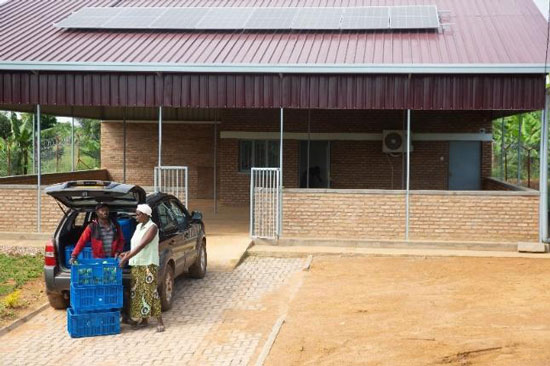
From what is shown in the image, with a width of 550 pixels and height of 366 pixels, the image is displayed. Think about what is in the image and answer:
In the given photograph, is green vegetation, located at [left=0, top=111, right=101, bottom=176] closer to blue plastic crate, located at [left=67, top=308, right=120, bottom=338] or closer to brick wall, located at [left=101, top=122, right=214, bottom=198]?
brick wall, located at [left=101, top=122, right=214, bottom=198]

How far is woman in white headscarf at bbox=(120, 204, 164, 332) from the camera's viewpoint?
9.26m

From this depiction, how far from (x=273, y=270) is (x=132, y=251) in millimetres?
4847

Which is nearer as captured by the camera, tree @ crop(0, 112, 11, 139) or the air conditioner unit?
the air conditioner unit

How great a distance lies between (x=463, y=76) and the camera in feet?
51.6

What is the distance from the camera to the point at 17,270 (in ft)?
41.9

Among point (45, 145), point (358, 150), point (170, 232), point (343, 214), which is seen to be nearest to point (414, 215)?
point (343, 214)

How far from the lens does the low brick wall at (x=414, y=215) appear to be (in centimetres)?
1564

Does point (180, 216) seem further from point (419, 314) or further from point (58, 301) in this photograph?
point (419, 314)

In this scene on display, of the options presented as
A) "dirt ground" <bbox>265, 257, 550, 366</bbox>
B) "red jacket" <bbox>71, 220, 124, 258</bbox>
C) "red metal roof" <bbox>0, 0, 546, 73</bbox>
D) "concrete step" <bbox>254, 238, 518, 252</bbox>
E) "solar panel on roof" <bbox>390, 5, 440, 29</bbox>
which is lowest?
"dirt ground" <bbox>265, 257, 550, 366</bbox>

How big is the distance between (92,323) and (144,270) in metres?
0.86

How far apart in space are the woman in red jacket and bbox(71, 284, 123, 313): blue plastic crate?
0.65m

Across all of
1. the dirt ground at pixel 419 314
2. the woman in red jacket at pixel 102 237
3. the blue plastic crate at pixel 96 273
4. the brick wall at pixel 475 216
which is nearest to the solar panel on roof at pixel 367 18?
the brick wall at pixel 475 216

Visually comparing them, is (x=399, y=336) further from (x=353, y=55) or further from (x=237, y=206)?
(x=237, y=206)

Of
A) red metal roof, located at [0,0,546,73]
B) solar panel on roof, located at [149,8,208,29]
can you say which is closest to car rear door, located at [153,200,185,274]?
red metal roof, located at [0,0,546,73]
